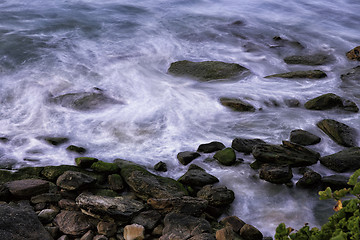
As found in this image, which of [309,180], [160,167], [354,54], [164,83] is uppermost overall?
[354,54]

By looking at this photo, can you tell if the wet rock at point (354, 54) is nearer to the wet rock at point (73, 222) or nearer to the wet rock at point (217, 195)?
the wet rock at point (217, 195)

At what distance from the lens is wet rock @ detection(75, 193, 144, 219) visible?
400 cm

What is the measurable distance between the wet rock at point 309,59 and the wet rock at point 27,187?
7.48 metres

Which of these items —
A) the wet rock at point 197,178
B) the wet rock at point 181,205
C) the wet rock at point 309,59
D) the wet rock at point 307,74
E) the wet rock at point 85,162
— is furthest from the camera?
the wet rock at point 309,59

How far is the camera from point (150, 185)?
470cm

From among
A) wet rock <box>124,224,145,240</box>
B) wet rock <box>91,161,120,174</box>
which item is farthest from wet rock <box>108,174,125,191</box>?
wet rock <box>124,224,145,240</box>

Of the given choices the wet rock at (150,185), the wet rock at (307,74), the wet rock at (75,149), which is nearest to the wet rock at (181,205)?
the wet rock at (150,185)

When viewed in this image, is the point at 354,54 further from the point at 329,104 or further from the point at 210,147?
the point at 210,147

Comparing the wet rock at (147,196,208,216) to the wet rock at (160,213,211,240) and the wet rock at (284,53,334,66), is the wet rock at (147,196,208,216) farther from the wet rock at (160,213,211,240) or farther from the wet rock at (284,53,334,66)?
the wet rock at (284,53,334,66)

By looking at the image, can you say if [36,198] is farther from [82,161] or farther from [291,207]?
[291,207]

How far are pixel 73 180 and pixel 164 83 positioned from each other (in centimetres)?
446

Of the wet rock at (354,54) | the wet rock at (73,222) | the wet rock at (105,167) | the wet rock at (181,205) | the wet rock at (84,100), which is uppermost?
the wet rock at (354,54)

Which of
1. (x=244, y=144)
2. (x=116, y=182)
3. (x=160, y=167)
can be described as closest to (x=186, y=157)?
(x=160, y=167)

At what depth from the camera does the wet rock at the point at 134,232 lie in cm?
387
